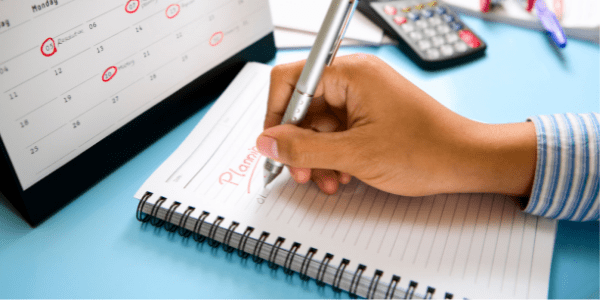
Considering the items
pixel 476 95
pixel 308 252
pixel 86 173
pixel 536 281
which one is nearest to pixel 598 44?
pixel 476 95

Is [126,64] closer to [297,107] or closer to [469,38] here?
[297,107]

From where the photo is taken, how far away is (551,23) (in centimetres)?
66

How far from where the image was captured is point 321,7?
750 mm

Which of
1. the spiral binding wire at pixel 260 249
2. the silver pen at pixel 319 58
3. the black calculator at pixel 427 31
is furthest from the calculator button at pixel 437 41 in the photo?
the spiral binding wire at pixel 260 249

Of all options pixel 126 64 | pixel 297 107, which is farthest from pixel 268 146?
pixel 126 64

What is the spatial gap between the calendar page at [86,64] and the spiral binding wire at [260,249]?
11 centimetres

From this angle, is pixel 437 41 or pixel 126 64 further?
pixel 437 41

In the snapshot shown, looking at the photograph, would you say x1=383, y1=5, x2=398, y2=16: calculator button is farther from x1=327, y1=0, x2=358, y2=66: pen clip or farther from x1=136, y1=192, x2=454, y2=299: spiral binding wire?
x1=136, y1=192, x2=454, y2=299: spiral binding wire

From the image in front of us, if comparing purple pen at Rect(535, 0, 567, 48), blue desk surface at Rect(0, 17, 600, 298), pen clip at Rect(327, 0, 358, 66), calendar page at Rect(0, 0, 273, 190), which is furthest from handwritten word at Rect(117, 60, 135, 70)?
purple pen at Rect(535, 0, 567, 48)

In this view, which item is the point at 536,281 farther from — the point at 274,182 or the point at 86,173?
the point at 86,173

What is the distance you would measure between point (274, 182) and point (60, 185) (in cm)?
23

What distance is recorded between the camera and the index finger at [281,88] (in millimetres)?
489

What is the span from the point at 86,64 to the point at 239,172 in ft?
0.65

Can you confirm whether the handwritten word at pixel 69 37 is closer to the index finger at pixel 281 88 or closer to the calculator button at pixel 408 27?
the index finger at pixel 281 88
